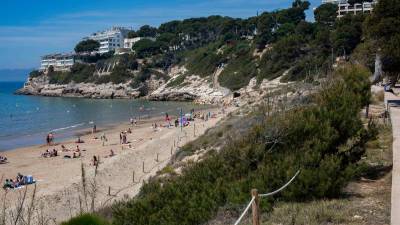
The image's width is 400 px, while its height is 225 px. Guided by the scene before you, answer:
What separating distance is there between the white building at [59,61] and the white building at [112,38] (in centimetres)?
1200

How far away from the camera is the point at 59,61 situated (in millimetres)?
141125

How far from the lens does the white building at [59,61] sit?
131m

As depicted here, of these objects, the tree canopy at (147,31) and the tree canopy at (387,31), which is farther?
the tree canopy at (147,31)

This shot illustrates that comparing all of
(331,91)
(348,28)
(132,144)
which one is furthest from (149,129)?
(331,91)

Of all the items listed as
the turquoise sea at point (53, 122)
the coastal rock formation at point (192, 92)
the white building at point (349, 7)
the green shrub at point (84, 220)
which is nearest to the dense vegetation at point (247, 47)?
the coastal rock formation at point (192, 92)

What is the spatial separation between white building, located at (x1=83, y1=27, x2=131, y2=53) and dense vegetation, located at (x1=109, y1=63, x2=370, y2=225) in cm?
13917

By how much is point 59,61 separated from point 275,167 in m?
141

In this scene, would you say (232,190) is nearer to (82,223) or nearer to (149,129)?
(82,223)

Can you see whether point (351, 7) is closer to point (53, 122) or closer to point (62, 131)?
A: point (53, 122)

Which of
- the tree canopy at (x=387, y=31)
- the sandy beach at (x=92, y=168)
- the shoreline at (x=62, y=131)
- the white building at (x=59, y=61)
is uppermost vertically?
the white building at (x=59, y=61)

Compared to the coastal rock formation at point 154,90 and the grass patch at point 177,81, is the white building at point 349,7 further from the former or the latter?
the grass patch at point 177,81

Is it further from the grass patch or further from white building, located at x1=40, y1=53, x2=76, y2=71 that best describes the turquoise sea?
white building, located at x1=40, y1=53, x2=76, y2=71

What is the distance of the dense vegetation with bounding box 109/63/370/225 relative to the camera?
7.55 metres

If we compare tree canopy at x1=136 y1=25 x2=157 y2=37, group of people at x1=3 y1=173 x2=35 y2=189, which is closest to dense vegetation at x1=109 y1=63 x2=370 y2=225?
group of people at x1=3 y1=173 x2=35 y2=189
